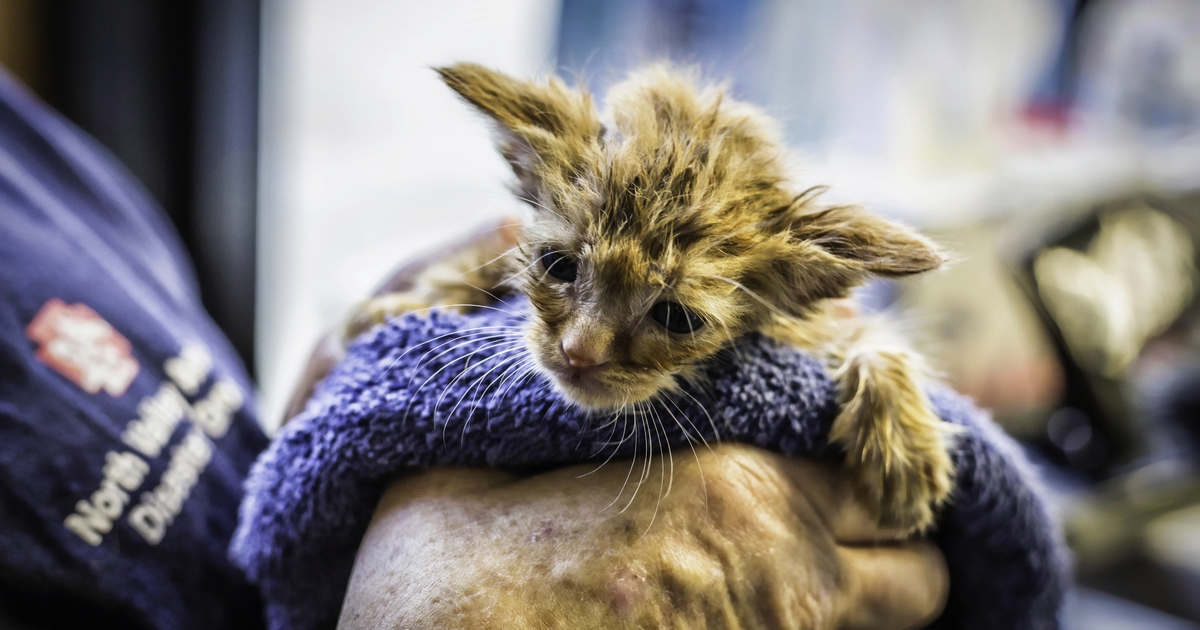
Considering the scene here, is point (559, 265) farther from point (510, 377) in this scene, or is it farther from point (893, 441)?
point (893, 441)

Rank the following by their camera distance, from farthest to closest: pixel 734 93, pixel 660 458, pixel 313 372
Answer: pixel 734 93 → pixel 313 372 → pixel 660 458

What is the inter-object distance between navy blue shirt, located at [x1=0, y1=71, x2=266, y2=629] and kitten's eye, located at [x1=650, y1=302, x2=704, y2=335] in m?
0.70

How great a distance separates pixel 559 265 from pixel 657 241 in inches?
6.2

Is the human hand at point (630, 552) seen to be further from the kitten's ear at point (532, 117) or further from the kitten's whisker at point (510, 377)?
the kitten's ear at point (532, 117)

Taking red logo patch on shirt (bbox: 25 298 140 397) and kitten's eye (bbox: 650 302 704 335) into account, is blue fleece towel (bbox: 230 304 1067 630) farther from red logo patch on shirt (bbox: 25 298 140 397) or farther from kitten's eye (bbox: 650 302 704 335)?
red logo patch on shirt (bbox: 25 298 140 397)

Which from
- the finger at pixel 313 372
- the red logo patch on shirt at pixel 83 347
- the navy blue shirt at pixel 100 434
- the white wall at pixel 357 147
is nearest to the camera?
the navy blue shirt at pixel 100 434

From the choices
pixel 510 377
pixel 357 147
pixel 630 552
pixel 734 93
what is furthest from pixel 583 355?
pixel 357 147

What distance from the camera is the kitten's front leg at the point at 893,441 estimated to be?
0.94 m

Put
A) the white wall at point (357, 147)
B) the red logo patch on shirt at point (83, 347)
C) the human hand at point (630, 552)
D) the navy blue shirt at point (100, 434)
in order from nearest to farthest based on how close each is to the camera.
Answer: the human hand at point (630, 552)
the navy blue shirt at point (100, 434)
the red logo patch on shirt at point (83, 347)
the white wall at point (357, 147)

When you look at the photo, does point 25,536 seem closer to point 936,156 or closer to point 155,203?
point 155,203

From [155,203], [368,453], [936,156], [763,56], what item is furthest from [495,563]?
[936,156]

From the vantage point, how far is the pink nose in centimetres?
93

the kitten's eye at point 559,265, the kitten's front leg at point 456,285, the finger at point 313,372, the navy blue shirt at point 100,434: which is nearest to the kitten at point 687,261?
the kitten's eye at point 559,265

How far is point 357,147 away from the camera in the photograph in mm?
2373
